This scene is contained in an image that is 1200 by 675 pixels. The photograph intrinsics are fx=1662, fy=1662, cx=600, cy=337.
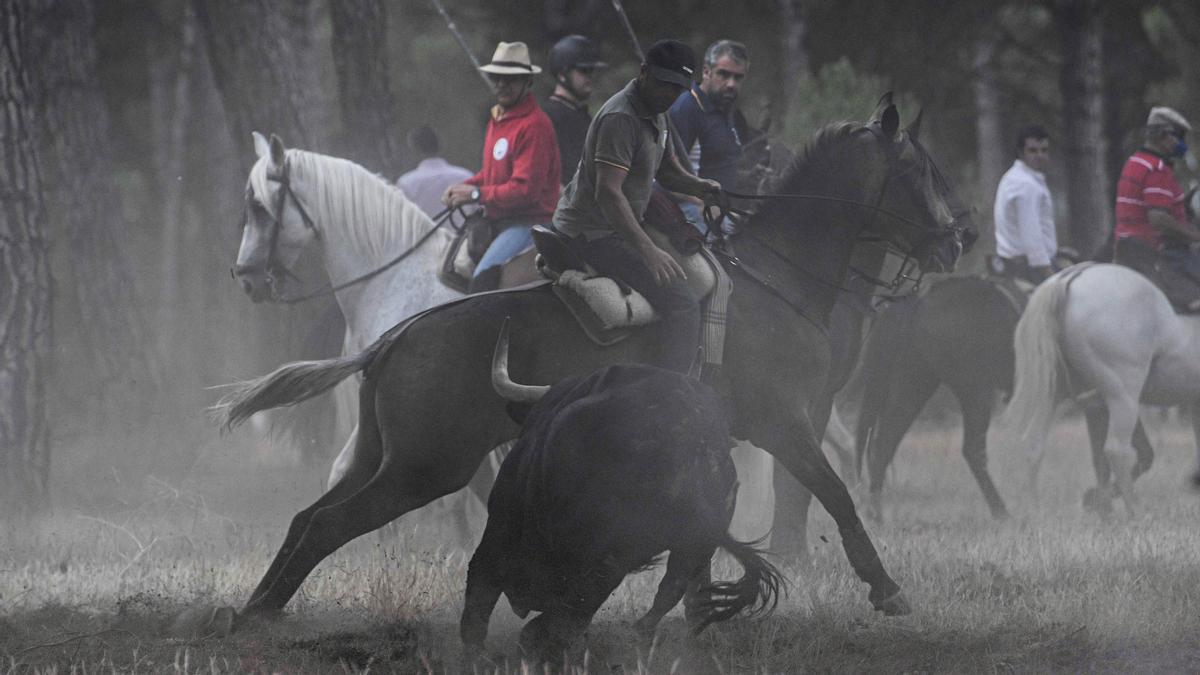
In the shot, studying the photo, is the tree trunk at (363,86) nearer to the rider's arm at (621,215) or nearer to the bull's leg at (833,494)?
the bull's leg at (833,494)

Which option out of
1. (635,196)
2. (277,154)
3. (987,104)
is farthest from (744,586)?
(987,104)

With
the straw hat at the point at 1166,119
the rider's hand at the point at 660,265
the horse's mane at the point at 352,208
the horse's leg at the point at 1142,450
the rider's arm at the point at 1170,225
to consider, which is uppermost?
the straw hat at the point at 1166,119

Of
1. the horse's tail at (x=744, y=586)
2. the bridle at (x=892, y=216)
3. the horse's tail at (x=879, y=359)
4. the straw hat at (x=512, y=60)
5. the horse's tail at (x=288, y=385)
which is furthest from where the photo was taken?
the horse's tail at (x=879, y=359)

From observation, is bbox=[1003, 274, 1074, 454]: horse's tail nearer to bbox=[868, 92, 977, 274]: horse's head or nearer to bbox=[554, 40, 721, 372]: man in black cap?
bbox=[868, 92, 977, 274]: horse's head

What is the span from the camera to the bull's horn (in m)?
6.30

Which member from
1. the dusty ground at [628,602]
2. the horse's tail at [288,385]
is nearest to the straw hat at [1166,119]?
the dusty ground at [628,602]

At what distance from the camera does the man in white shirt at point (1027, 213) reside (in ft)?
40.2

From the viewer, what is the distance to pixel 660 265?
7207 mm

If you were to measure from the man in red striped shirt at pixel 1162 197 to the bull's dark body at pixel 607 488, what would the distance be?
6334 mm

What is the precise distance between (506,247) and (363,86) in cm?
548

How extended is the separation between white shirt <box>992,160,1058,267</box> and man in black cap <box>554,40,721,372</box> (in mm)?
5443

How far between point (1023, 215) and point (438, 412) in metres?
6.62

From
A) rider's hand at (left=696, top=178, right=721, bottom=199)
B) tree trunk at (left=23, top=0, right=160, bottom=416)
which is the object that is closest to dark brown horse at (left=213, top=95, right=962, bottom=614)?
rider's hand at (left=696, top=178, right=721, bottom=199)

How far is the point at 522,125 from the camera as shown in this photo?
9.34 m
